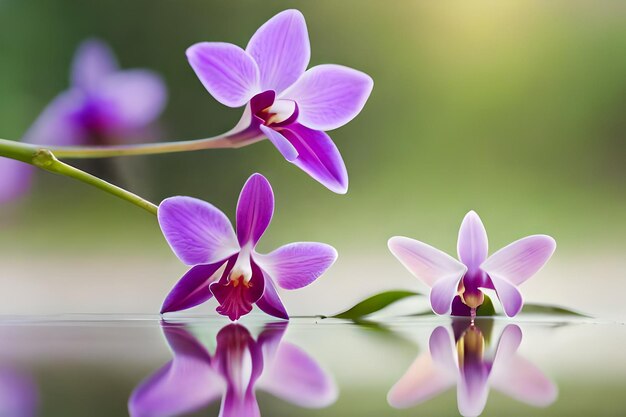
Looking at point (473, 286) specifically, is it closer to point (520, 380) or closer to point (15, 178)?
point (520, 380)

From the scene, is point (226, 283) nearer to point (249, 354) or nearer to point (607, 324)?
point (249, 354)

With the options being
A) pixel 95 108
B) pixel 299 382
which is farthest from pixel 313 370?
pixel 95 108

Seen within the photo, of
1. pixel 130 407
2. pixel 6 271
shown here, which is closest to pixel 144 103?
pixel 6 271

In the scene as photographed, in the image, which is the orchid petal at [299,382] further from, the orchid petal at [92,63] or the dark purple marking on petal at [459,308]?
the orchid petal at [92,63]

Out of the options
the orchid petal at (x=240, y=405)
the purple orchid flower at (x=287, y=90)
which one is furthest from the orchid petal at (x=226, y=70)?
the orchid petal at (x=240, y=405)

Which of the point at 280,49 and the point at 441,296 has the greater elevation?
the point at 280,49
